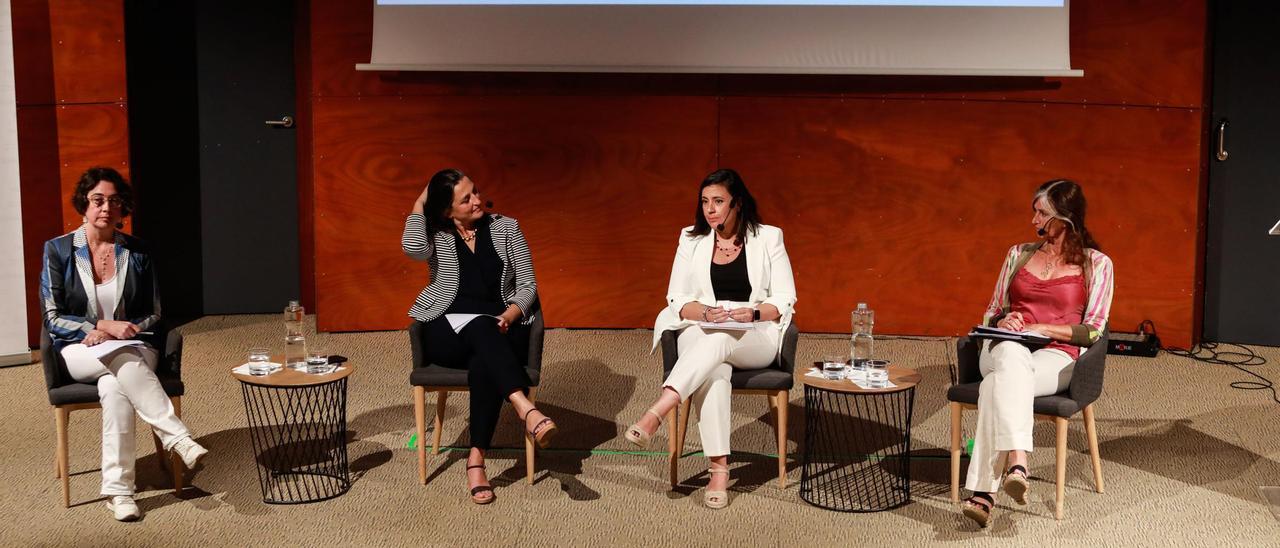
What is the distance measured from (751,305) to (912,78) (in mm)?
2502

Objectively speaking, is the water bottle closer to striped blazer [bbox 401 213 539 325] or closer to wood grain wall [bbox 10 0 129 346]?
striped blazer [bbox 401 213 539 325]

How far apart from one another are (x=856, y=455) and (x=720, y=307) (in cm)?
78

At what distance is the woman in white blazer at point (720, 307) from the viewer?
3.82 m

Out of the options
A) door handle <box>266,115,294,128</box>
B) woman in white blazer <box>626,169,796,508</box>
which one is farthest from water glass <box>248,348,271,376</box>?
door handle <box>266,115,294,128</box>

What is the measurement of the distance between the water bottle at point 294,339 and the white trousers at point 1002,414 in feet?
7.50

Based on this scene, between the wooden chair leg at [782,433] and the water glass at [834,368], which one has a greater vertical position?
the water glass at [834,368]

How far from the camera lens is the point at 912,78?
6105 millimetres

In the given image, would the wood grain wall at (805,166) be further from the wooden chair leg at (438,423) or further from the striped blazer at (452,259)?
the wooden chair leg at (438,423)

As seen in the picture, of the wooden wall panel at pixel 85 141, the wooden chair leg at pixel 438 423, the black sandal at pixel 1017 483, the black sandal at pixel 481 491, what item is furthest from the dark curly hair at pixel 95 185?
the black sandal at pixel 1017 483

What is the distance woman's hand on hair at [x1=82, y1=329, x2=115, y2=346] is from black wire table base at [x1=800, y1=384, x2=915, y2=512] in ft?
7.73

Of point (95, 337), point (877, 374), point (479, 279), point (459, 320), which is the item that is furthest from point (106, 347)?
point (877, 374)

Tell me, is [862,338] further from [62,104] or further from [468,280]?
[62,104]

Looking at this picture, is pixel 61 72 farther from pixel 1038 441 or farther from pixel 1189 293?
pixel 1189 293

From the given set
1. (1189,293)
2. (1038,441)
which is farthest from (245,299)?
(1189,293)
